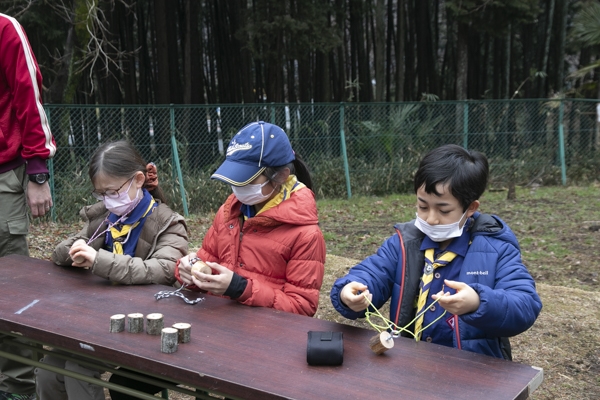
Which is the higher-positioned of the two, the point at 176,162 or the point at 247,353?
the point at 247,353

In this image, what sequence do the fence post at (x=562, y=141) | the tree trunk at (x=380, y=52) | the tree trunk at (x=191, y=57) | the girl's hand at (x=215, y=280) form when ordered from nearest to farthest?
the girl's hand at (x=215, y=280), the fence post at (x=562, y=141), the tree trunk at (x=191, y=57), the tree trunk at (x=380, y=52)

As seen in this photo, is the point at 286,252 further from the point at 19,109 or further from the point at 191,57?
the point at 191,57

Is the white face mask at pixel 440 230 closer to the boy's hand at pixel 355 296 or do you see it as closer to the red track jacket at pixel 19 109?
the boy's hand at pixel 355 296

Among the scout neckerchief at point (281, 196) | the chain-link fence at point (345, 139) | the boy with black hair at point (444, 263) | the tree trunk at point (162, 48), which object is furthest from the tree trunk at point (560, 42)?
the boy with black hair at point (444, 263)

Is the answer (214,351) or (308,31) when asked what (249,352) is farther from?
(308,31)

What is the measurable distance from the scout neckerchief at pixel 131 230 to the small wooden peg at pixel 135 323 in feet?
2.87

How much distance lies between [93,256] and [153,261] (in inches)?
9.4

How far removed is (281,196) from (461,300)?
3.29 feet

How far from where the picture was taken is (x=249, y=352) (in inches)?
73.5

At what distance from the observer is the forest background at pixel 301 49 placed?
12.0 m

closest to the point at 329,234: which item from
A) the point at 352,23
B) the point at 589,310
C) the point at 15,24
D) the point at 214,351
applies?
the point at 589,310

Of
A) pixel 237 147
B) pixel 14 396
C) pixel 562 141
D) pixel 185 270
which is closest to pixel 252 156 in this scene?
pixel 237 147

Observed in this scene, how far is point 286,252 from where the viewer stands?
8.37ft

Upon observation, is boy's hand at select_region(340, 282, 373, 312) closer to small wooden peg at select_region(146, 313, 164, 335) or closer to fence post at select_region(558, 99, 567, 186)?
small wooden peg at select_region(146, 313, 164, 335)
